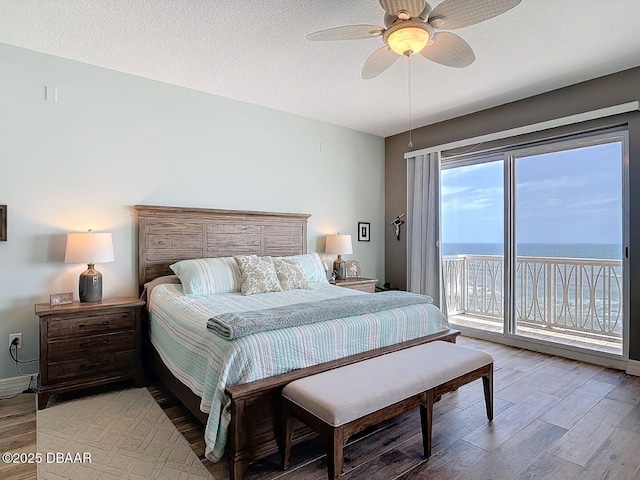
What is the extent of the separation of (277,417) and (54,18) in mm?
2942

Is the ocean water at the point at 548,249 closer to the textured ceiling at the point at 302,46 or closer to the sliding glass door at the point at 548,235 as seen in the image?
the sliding glass door at the point at 548,235

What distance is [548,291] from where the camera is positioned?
439cm

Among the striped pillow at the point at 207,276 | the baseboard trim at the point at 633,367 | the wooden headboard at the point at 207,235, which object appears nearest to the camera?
the striped pillow at the point at 207,276

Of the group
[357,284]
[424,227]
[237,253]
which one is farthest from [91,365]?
[424,227]

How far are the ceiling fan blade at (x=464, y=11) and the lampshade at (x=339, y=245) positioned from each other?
280 cm

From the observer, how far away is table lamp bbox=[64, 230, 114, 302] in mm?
2795

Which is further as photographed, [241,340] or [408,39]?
[408,39]

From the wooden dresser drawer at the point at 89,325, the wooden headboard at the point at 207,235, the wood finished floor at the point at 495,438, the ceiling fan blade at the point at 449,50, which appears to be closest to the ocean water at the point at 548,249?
the wood finished floor at the point at 495,438

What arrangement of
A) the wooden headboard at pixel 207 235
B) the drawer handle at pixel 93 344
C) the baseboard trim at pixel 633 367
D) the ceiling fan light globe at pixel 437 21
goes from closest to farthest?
the ceiling fan light globe at pixel 437 21 → the drawer handle at pixel 93 344 → the baseboard trim at pixel 633 367 → the wooden headboard at pixel 207 235

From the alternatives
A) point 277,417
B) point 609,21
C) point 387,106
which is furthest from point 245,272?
point 609,21

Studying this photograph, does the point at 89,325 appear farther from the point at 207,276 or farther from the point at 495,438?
the point at 495,438

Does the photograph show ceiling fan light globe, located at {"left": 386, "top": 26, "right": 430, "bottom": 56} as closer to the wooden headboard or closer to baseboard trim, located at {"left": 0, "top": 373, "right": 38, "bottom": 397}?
the wooden headboard

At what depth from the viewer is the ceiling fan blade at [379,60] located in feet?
7.69

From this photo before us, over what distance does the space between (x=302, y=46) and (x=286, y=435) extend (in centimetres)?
264
